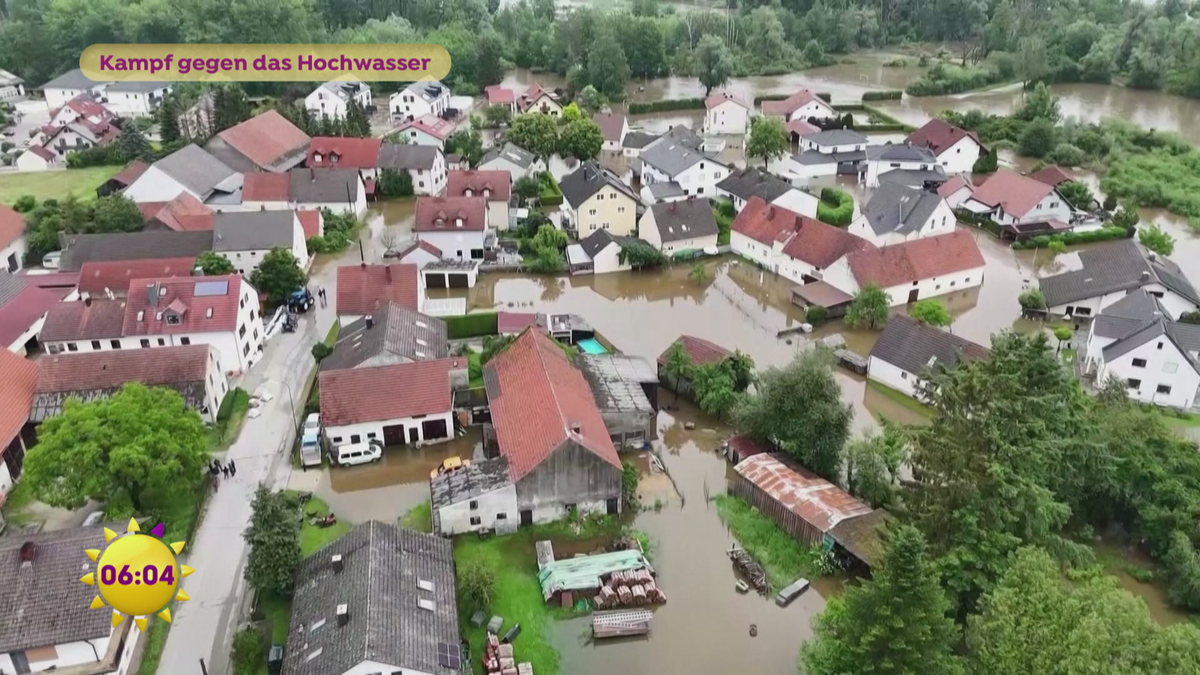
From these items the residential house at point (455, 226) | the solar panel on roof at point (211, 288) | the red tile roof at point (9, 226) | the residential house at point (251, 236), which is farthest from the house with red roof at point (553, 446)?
the red tile roof at point (9, 226)

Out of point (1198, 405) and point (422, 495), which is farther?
point (1198, 405)

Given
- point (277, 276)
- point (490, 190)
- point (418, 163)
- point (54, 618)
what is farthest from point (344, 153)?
point (54, 618)

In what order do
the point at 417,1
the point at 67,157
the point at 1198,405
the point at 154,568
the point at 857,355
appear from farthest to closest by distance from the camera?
the point at 417,1, the point at 67,157, the point at 857,355, the point at 1198,405, the point at 154,568

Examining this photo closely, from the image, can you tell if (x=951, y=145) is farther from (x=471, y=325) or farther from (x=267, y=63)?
(x=267, y=63)

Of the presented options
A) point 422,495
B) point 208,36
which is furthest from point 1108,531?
point 208,36

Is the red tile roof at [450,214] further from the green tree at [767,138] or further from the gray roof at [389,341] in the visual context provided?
the green tree at [767,138]

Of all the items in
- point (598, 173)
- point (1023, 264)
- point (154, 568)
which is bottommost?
point (1023, 264)

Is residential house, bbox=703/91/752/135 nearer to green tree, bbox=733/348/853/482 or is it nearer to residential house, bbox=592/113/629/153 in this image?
residential house, bbox=592/113/629/153

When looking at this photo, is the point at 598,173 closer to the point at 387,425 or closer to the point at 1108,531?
the point at 387,425
